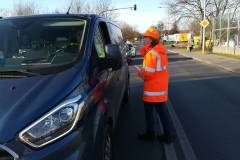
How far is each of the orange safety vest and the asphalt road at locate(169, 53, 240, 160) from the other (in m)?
0.95

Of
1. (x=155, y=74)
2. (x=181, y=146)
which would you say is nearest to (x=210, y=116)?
(x=181, y=146)

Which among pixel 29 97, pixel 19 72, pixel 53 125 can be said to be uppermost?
pixel 19 72

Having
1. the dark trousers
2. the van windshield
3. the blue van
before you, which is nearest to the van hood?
the blue van

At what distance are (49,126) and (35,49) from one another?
5.49ft

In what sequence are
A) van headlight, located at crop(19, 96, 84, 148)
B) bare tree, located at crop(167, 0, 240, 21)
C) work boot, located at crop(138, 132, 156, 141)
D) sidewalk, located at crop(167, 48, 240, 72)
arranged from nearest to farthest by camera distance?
van headlight, located at crop(19, 96, 84, 148) < work boot, located at crop(138, 132, 156, 141) < sidewalk, located at crop(167, 48, 240, 72) < bare tree, located at crop(167, 0, 240, 21)

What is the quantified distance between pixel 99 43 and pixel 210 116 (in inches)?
159

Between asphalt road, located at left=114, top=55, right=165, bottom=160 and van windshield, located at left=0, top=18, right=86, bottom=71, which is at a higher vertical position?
van windshield, located at left=0, top=18, right=86, bottom=71

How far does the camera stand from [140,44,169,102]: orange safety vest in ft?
20.4

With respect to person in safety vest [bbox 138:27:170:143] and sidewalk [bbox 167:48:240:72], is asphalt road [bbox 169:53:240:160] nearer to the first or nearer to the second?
person in safety vest [bbox 138:27:170:143]

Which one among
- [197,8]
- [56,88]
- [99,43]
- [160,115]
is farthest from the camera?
[197,8]

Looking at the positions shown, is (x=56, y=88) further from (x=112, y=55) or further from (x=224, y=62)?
(x=224, y=62)

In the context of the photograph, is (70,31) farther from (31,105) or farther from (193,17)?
(193,17)

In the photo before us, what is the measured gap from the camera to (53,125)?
349 cm

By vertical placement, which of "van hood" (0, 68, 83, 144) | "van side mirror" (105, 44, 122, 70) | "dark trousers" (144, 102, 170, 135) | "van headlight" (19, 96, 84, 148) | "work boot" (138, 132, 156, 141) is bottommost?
"work boot" (138, 132, 156, 141)
